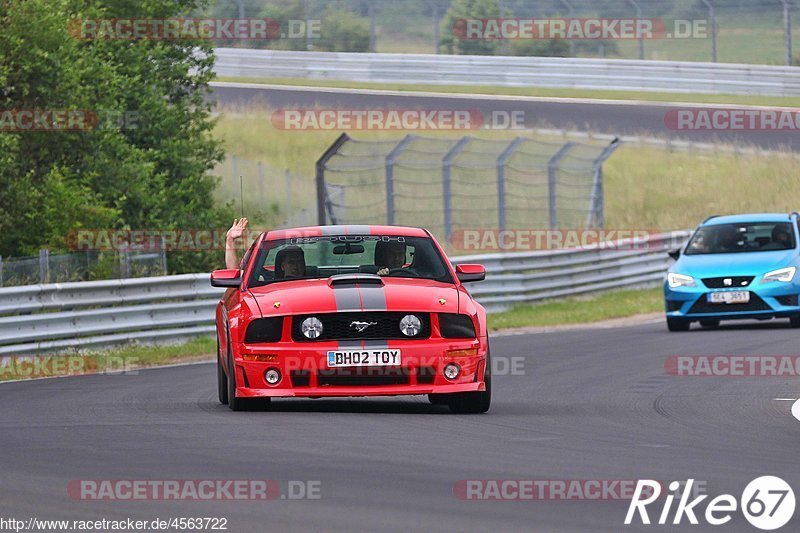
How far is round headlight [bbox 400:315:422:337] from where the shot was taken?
1113cm

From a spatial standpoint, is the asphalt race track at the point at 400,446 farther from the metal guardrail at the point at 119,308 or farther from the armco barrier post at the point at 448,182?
the armco barrier post at the point at 448,182

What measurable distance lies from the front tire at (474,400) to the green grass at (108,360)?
21.5ft

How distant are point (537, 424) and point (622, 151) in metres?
33.9

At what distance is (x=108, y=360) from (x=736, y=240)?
8397 millimetres

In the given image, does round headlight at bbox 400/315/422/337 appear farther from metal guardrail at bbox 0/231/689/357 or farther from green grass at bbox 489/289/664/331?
green grass at bbox 489/289/664/331

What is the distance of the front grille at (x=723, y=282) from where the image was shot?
Answer: 2039 cm

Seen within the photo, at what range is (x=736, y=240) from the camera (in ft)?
71.1

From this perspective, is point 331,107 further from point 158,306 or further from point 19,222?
point 158,306

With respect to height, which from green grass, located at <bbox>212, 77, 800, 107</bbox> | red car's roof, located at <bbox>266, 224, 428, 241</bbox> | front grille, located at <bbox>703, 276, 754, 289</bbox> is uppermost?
green grass, located at <bbox>212, 77, 800, 107</bbox>

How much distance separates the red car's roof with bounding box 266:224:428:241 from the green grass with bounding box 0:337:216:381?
16.4 feet

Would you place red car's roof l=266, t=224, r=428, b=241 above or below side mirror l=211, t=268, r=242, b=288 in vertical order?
above

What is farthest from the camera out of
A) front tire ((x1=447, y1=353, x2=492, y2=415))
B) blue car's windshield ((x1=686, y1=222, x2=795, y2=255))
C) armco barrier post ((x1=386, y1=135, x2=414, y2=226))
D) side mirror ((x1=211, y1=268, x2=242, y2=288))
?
armco barrier post ((x1=386, y1=135, x2=414, y2=226))
